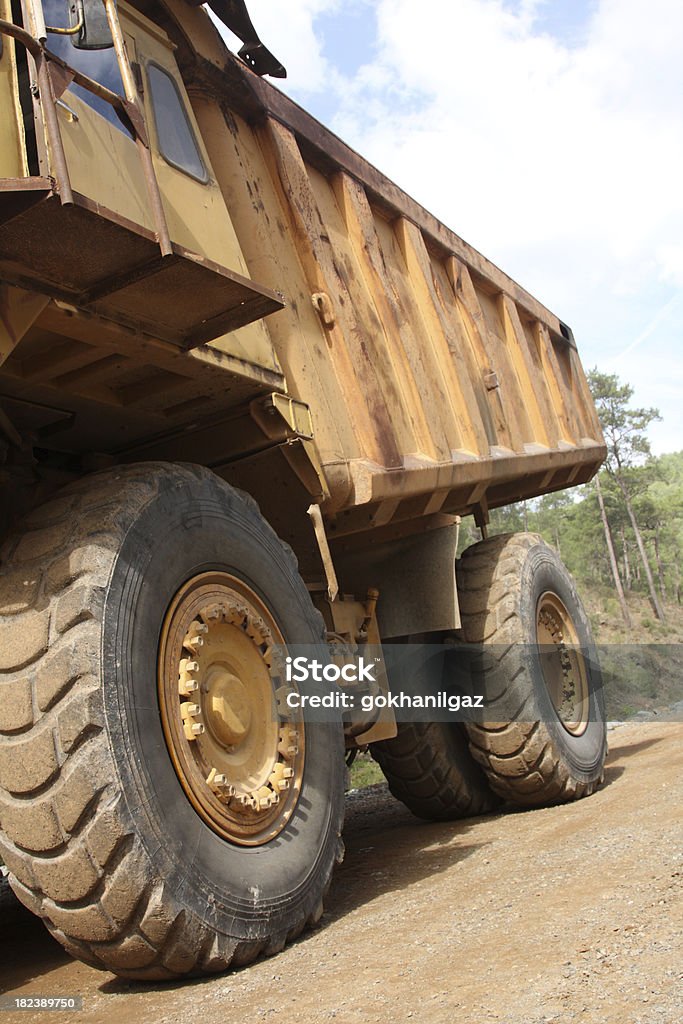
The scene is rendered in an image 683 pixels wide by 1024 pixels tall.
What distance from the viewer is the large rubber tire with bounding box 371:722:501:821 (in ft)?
20.9

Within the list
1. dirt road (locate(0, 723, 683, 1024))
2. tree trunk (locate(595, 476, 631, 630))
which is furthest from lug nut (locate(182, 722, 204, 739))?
tree trunk (locate(595, 476, 631, 630))

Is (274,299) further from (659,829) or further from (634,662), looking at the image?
(634,662)

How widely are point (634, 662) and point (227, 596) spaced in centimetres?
2667

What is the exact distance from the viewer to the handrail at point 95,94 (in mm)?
2598

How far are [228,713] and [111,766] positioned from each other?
0.71 m

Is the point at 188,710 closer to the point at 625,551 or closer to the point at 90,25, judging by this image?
the point at 90,25

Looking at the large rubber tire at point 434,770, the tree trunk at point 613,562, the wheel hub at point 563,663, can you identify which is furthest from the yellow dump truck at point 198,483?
the tree trunk at point 613,562

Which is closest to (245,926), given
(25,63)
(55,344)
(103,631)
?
(103,631)

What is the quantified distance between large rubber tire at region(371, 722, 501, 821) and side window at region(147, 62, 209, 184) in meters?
3.75

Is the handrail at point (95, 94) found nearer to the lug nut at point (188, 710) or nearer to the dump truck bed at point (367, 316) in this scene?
the dump truck bed at point (367, 316)

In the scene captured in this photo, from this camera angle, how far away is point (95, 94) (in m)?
2.94

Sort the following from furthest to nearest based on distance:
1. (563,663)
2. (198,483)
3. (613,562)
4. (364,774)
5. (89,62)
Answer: (613,562), (364,774), (563,663), (198,483), (89,62)

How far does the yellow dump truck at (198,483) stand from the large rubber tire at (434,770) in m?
0.20

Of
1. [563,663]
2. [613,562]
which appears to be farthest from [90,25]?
[613,562]
